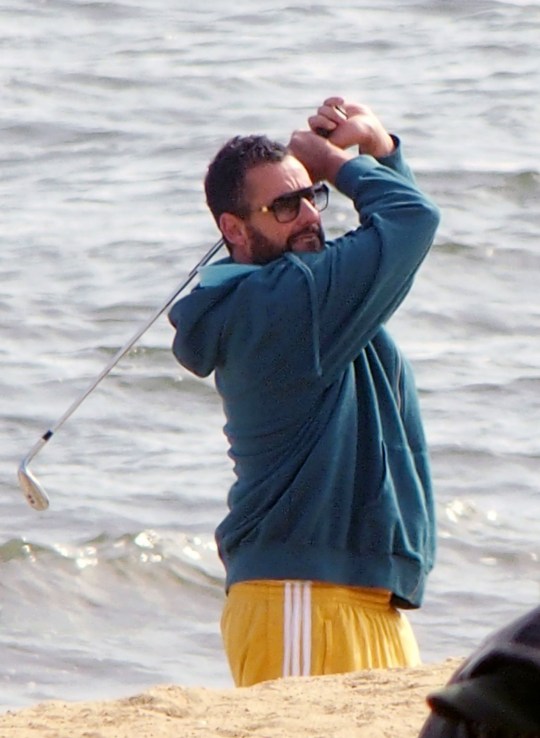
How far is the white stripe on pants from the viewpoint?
375cm

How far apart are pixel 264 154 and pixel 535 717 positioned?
2.84m

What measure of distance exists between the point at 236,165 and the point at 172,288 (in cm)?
642

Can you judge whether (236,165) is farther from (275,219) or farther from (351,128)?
(351,128)

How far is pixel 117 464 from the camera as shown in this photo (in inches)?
324

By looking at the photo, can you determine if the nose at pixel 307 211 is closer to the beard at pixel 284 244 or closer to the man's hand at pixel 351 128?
the beard at pixel 284 244

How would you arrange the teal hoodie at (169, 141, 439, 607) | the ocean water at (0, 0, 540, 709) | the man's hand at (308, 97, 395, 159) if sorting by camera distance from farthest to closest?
the ocean water at (0, 0, 540, 709) → the man's hand at (308, 97, 395, 159) → the teal hoodie at (169, 141, 439, 607)

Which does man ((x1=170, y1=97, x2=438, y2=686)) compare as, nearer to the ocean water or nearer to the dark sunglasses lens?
the dark sunglasses lens

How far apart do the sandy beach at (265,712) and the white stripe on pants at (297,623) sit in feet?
0.29

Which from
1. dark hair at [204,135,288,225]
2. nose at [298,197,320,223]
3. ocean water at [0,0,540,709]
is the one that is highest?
dark hair at [204,135,288,225]

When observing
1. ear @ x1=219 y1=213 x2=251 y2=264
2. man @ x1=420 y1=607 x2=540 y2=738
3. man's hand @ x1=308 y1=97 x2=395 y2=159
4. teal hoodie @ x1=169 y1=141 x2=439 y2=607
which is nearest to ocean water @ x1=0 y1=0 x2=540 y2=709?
teal hoodie @ x1=169 y1=141 x2=439 y2=607

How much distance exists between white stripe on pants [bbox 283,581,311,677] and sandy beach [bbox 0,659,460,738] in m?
0.09

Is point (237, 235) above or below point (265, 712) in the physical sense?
above

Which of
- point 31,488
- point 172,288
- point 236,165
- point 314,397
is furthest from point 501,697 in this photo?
point 172,288

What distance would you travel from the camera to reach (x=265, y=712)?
137 inches
